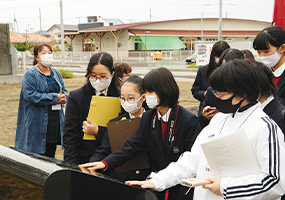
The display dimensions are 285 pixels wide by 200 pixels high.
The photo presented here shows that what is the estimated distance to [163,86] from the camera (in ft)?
7.88

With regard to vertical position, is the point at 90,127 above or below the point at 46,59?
below

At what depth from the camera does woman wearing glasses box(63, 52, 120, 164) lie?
2947mm

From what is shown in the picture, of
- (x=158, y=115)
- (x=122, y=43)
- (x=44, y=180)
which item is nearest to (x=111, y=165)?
(x=158, y=115)

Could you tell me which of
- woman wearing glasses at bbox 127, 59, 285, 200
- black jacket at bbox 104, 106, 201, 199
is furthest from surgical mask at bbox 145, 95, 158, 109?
woman wearing glasses at bbox 127, 59, 285, 200

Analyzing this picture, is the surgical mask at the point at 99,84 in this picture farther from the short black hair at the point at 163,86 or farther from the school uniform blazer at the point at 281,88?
the school uniform blazer at the point at 281,88

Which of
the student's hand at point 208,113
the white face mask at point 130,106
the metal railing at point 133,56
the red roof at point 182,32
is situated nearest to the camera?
the white face mask at point 130,106

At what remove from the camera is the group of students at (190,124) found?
1.67 metres

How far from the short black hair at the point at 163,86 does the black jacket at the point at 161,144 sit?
11cm

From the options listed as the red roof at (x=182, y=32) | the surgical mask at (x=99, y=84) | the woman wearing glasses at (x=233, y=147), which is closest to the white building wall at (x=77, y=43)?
the red roof at (x=182, y=32)

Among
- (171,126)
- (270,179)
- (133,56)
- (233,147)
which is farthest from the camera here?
(133,56)

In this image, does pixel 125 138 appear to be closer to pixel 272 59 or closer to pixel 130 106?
pixel 130 106

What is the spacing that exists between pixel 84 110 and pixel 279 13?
3.67 m

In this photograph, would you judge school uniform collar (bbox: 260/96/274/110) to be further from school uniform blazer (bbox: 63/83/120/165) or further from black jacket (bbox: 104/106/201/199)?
school uniform blazer (bbox: 63/83/120/165)

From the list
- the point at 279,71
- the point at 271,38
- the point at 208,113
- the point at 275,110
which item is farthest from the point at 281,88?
the point at 275,110
